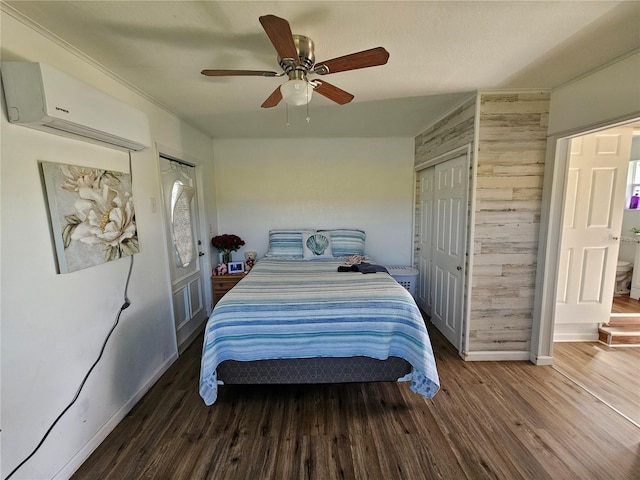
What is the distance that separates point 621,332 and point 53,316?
4.57 metres

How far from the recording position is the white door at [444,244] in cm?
244

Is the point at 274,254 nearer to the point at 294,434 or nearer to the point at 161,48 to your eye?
the point at 294,434

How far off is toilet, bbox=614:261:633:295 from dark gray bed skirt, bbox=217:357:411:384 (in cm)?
399

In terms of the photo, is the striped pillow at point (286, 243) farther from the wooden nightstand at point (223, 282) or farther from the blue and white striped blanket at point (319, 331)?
the blue and white striped blanket at point (319, 331)

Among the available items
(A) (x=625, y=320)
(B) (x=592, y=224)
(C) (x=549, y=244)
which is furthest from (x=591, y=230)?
(A) (x=625, y=320)

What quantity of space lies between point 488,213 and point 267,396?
239cm

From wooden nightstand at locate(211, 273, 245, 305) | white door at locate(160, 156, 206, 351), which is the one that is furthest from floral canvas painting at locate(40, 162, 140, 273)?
wooden nightstand at locate(211, 273, 245, 305)

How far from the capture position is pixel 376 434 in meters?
1.64

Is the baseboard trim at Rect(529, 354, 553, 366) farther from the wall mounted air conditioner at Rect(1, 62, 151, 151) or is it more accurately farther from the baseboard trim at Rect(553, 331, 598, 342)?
the wall mounted air conditioner at Rect(1, 62, 151, 151)

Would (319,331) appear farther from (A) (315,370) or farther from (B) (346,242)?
(B) (346,242)

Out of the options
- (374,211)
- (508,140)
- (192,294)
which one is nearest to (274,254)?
(192,294)

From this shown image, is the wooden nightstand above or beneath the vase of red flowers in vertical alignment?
beneath

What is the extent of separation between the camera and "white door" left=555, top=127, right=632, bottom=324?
7.84 ft

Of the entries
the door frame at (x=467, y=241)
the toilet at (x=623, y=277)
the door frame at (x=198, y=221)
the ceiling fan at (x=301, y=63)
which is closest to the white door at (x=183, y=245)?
the door frame at (x=198, y=221)
